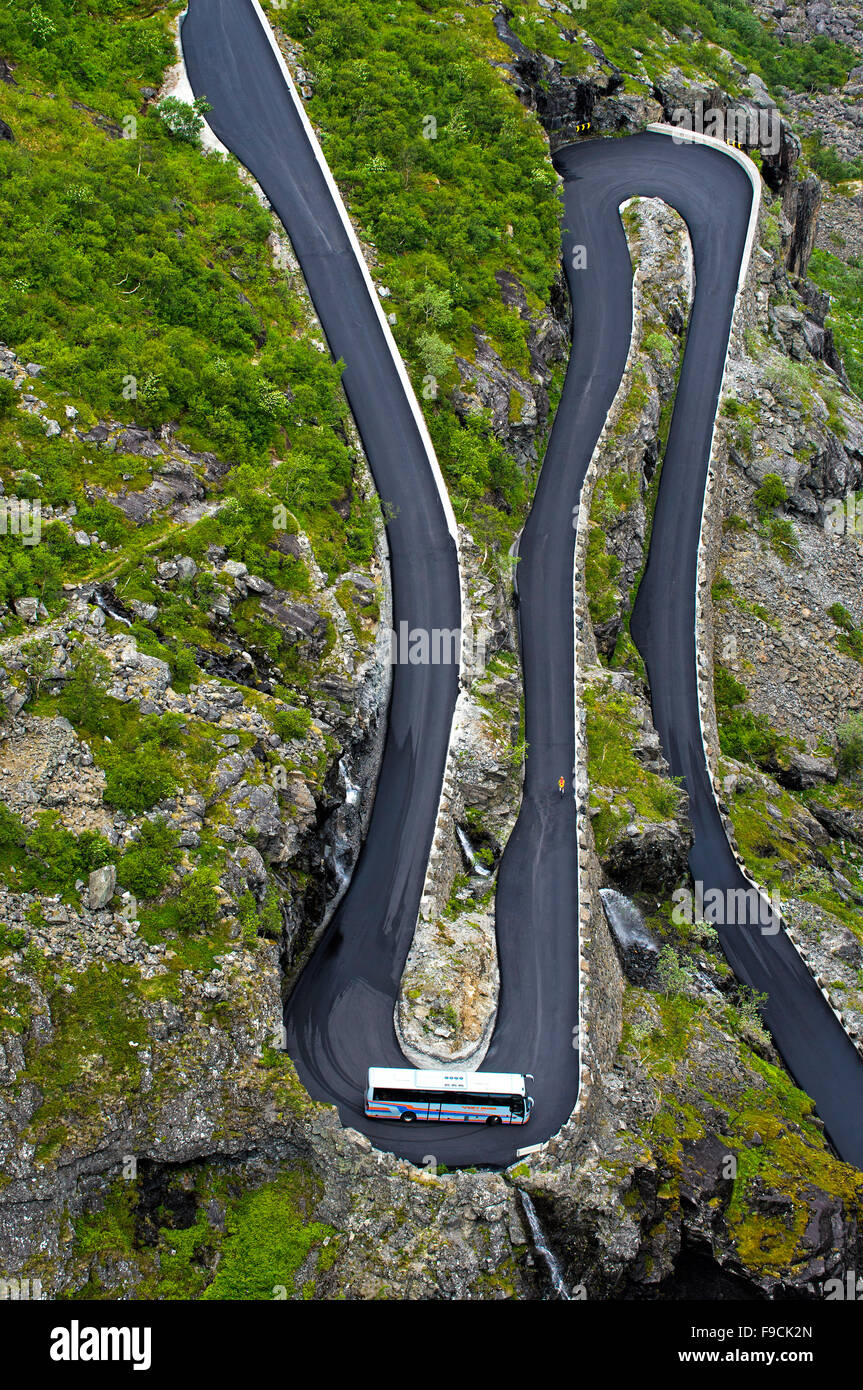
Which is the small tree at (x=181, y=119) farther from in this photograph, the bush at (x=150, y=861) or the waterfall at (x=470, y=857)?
the bush at (x=150, y=861)

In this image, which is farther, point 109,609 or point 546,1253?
point 109,609

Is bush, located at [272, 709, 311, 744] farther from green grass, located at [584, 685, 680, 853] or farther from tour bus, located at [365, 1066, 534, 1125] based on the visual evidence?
green grass, located at [584, 685, 680, 853]

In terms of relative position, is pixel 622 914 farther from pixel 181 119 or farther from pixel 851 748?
pixel 181 119

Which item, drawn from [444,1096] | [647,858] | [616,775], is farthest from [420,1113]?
[616,775]

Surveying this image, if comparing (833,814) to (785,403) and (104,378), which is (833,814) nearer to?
(785,403)

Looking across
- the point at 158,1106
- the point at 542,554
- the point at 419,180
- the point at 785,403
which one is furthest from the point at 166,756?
the point at 785,403

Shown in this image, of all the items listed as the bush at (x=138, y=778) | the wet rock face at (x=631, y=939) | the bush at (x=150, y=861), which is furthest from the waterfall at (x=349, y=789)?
the wet rock face at (x=631, y=939)

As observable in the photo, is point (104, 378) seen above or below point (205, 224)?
below

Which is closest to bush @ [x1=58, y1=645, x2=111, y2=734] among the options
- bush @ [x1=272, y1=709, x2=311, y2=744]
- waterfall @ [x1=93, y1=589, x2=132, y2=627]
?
waterfall @ [x1=93, y1=589, x2=132, y2=627]
